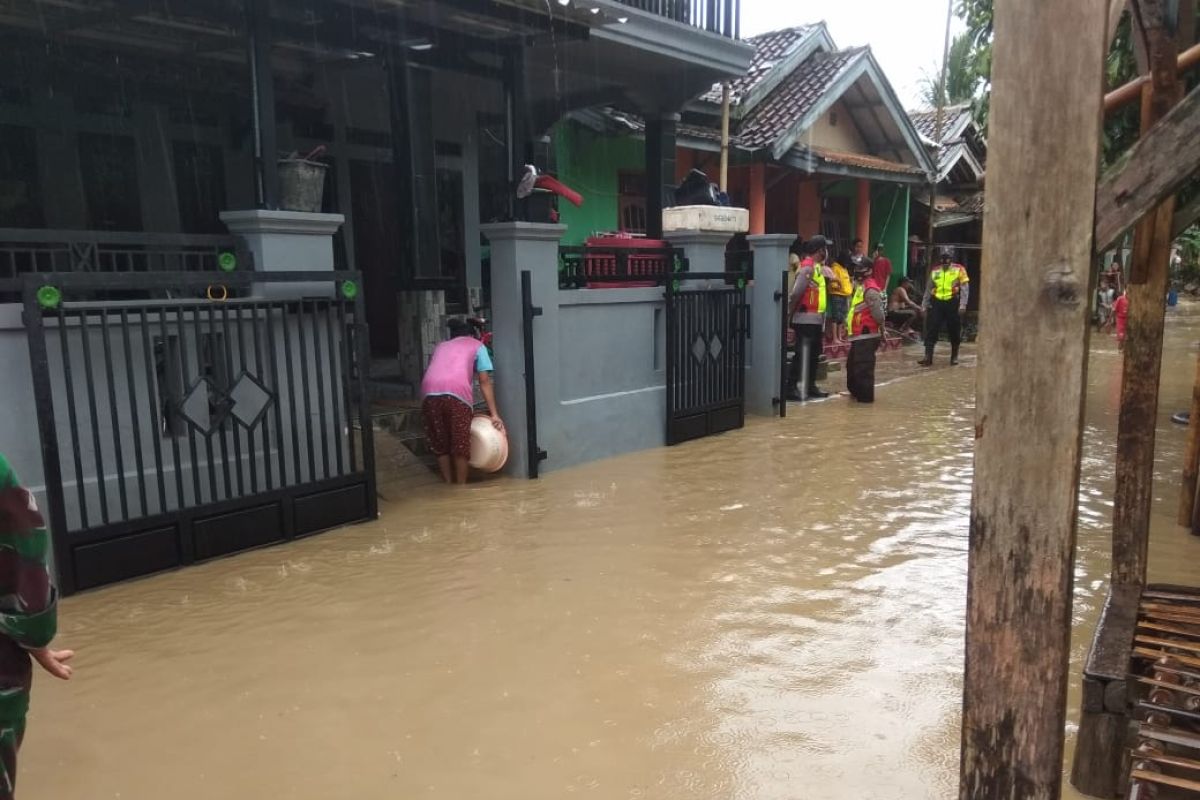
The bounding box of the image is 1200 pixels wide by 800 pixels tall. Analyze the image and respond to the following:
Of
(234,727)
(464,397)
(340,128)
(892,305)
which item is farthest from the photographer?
(892,305)

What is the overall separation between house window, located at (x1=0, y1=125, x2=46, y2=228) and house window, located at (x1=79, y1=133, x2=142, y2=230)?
15.0 inches

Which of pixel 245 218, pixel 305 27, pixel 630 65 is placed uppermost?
pixel 630 65

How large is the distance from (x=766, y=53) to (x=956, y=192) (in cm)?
812

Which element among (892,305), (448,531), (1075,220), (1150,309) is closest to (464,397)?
(448,531)

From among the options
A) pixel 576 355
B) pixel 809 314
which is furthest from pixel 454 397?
pixel 809 314

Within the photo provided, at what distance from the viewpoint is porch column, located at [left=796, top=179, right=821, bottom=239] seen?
17125 millimetres

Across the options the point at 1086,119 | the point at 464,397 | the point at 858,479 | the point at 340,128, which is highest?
the point at 340,128

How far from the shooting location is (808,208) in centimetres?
1734

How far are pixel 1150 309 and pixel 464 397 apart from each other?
4434mm

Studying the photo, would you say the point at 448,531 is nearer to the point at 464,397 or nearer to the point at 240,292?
the point at 464,397

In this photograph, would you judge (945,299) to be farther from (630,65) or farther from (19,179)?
(19,179)

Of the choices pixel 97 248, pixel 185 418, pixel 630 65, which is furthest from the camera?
pixel 630 65

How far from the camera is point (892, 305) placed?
1822cm

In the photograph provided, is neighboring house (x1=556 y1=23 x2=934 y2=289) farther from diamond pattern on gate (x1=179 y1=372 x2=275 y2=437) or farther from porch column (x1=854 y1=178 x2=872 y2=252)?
diamond pattern on gate (x1=179 y1=372 x2=275 y2=437)
